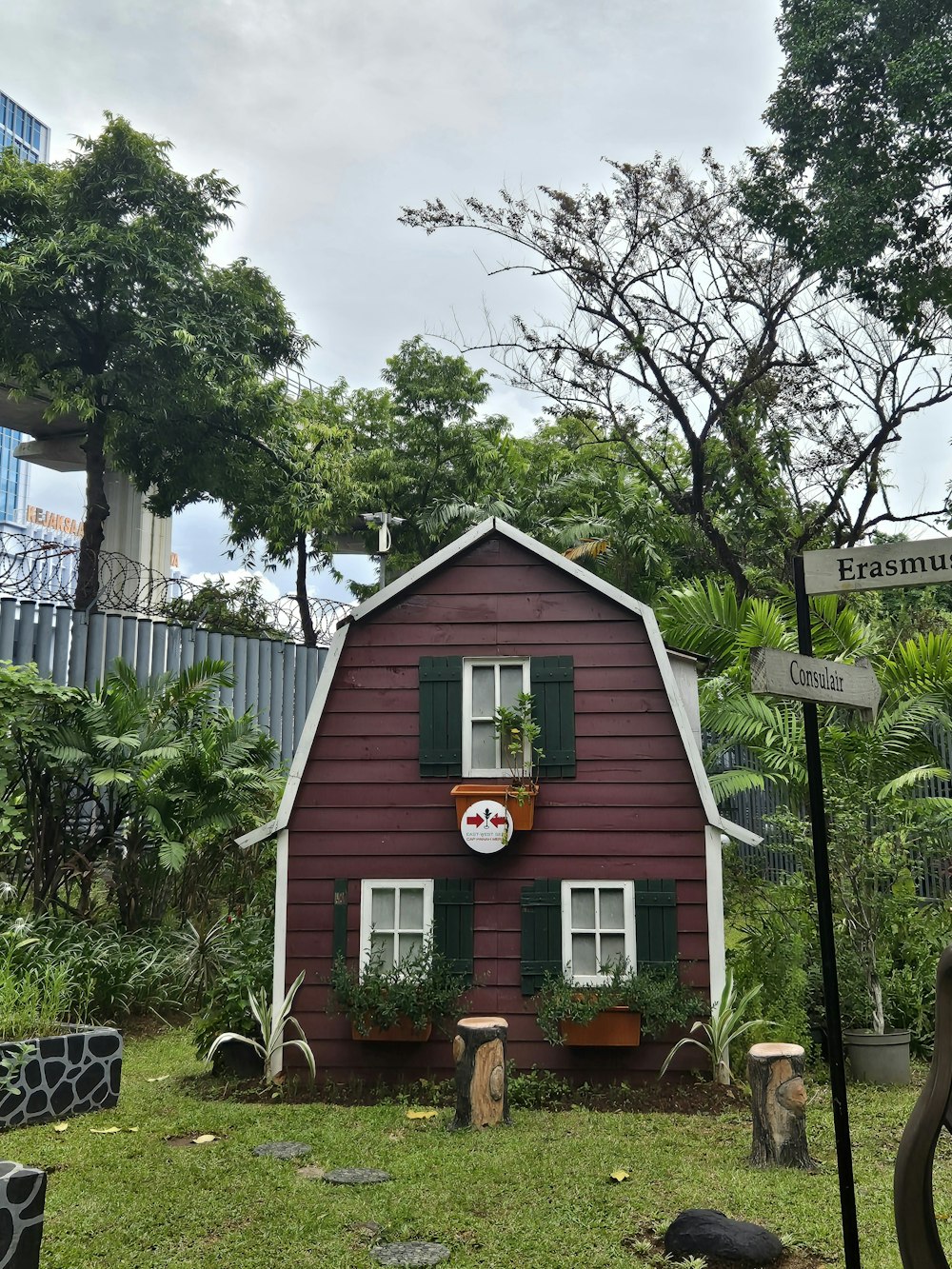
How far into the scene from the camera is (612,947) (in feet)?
27.1

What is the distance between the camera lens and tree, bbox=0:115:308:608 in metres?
21.2

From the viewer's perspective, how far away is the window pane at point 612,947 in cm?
820

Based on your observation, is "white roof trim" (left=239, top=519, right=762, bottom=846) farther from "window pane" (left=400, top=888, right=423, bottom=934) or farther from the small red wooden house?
"window pane" (left=400, top=888, right=423, bottom=934)

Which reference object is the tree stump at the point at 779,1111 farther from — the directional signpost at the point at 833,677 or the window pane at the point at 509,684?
the window pane at the point at 509,684

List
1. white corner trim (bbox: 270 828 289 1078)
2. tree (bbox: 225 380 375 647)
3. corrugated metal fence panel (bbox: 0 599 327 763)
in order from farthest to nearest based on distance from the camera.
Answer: tree (bbox: 225 380 375 647) → corrugated metal fence panel (bbox: 0 599 327 763) → white corner trim (bbox: 270 828 289 1078)

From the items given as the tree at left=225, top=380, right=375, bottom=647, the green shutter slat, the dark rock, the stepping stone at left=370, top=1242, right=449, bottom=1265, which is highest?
the tree at left=225, top=380, right=375, bottom=647

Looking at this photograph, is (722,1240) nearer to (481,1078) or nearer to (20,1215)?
(481,1078)

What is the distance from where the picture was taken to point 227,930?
10852 millimetres

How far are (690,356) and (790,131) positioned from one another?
17.8ft

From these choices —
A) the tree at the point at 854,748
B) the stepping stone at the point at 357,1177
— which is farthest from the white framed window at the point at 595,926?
the stepping stone at the point at 357,1177

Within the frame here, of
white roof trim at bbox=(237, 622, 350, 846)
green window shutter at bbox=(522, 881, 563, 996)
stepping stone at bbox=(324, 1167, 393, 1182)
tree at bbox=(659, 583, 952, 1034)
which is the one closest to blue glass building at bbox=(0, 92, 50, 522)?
tree at bbox=(659, 583, 952, 1034)

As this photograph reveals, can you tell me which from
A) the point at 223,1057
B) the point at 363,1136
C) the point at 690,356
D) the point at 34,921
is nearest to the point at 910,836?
the point at 363,1136

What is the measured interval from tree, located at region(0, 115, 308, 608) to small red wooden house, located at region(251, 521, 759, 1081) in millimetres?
13350

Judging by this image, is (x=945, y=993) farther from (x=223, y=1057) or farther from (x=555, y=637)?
(x=223, y=1057)
